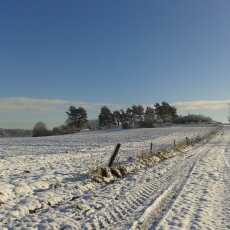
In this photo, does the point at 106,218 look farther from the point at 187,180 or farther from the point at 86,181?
the point at 187,180

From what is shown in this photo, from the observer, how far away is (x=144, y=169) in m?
18.4

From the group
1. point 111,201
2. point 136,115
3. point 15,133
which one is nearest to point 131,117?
point 136,115

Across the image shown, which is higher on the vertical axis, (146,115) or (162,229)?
(146,115)

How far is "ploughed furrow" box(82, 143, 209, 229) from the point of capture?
316 inches

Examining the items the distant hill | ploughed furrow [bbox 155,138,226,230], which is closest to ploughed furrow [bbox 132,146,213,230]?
ploughed furrow [bbox 155,138,226,230]

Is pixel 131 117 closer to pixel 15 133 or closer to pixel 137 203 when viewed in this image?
pixel 15 133

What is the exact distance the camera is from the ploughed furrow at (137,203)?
803 cm

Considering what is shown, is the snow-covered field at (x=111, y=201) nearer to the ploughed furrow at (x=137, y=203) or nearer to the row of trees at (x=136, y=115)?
the ploughed furrow at (x=137, y=203)

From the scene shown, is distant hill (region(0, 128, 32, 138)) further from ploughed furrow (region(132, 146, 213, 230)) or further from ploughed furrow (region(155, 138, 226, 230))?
ploughed furrow (region(132, 146, 213, 230))

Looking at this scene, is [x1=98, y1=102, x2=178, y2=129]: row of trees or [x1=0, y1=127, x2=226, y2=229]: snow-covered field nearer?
[x1=0, y1=127, x2=226, y2=229]: snow-covered field

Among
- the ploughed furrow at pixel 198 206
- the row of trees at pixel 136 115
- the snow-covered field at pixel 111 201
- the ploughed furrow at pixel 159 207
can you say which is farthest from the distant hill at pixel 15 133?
the ploughed furrow at pixel 159 207

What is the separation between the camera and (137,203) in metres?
10.1

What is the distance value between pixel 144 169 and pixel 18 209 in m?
10.2

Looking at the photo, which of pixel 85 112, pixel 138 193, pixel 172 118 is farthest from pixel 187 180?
pixel 172 118
